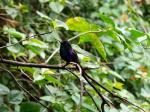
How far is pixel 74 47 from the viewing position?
96 centimetres

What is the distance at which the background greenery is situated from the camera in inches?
37.7

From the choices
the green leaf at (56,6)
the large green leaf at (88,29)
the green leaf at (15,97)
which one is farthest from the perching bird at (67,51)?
the green leaf at (56,6)

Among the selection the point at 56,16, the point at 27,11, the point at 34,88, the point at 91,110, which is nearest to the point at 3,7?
the point at 27,11

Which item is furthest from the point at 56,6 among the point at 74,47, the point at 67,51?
the point at 67,51

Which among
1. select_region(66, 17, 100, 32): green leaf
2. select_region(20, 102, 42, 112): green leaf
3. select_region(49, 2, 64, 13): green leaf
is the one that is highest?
select_region(49, 2, 64, 13): green leaf

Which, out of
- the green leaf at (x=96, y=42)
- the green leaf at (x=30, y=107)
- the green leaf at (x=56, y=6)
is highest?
the green leaf at (x=56, y=6)

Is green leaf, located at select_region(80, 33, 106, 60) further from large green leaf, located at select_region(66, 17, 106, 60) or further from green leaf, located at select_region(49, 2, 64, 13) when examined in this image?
green leaf, located at select_region(49, 2, 64, 13)

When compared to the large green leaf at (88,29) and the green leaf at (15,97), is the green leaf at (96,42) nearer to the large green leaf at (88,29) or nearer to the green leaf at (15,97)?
the large green leaf at (88,29)

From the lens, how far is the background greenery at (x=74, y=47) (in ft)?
3.14

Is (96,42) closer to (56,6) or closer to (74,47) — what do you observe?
(74,47)

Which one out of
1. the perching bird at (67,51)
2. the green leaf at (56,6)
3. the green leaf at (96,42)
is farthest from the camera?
the green leaf at (56,6)

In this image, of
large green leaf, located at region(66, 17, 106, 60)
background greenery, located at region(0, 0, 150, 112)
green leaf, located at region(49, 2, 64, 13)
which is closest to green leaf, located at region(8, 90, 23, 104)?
background greenery, located at region(0, 0, 150, 112)

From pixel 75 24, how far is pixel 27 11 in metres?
0.81

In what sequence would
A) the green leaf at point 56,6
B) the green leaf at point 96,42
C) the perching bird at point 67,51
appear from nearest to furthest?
the perching bird at point 67,51 < the green leaf at point 96,42 < the green leaf at point 56,6
